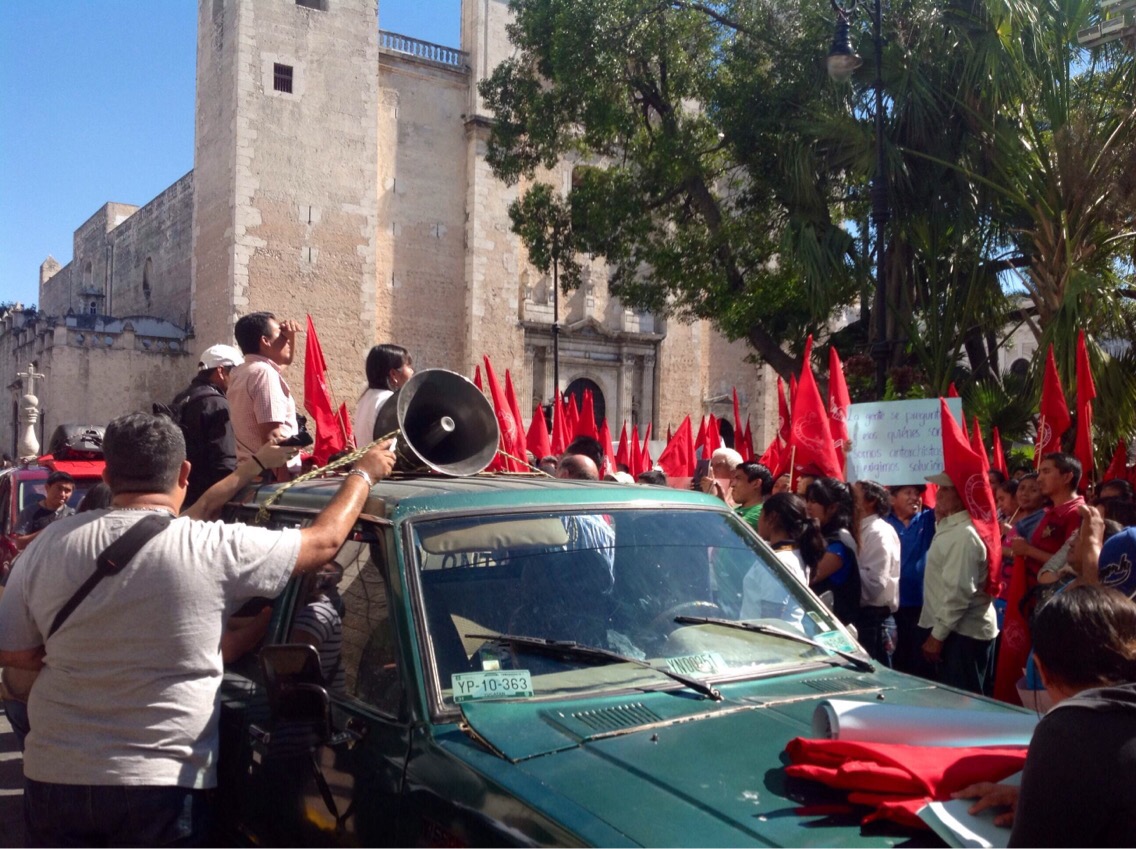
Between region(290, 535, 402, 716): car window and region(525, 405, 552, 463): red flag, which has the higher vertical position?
region(525, 405, 552, 463): red flag

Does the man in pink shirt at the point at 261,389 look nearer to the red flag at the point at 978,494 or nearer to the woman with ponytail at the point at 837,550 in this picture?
the woman with ponytail at the point at 837,550

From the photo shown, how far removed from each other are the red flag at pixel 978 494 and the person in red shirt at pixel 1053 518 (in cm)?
18

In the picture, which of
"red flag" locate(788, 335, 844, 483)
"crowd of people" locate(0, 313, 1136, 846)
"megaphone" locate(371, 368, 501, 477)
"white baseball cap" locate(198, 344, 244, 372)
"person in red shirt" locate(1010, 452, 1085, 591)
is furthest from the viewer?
"red flag" locate(788, 335, 844, 483)

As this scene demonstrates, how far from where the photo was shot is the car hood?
1924 mm

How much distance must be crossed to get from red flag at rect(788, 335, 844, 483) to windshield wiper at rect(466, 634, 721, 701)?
173 inches

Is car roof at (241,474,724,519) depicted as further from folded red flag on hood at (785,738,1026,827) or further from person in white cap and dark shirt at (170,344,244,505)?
person in white cap and dark shirt at (170,344,244,505)

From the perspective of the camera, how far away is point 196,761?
2443 millimetres

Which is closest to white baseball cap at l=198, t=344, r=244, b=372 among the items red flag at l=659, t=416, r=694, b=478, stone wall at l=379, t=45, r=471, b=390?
red flag at l=659, t=416, r=694, b=478

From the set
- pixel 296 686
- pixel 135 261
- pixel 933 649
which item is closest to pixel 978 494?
pixel 933 649

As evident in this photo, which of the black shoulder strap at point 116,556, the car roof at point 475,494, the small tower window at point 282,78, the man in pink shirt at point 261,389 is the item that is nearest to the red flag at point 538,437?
the man in pink shirt at point 261,389

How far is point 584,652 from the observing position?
262 cm

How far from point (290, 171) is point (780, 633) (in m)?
25.7

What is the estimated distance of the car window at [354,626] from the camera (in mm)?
2574

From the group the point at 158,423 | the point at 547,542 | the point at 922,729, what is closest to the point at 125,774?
the point at 158,423
